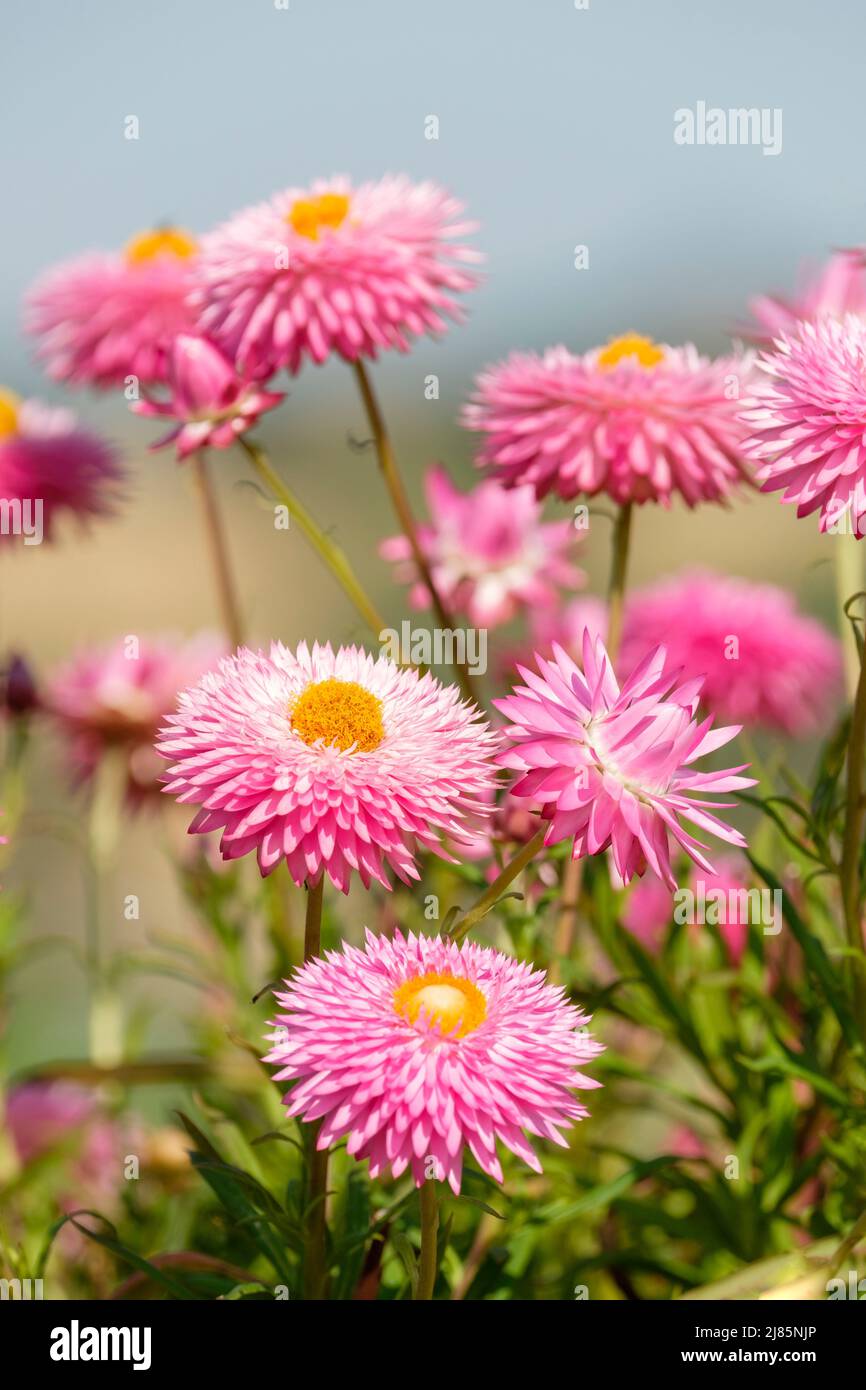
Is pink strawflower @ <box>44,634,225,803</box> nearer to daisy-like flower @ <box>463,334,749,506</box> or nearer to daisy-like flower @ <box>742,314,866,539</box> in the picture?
daisy-like flower @ <box>463,334,749,506</box>

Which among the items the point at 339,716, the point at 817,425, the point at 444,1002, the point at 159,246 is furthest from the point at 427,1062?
the point at 159,246

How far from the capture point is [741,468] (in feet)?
2.43

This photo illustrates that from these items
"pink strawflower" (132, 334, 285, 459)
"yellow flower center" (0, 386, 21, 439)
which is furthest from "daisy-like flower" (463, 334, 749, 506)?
"yellow flower center" (0, 386, 21, 439)

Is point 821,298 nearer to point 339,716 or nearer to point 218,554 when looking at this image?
point 218,554

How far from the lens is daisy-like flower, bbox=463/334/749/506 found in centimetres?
70

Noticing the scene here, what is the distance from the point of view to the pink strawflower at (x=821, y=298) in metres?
0.86

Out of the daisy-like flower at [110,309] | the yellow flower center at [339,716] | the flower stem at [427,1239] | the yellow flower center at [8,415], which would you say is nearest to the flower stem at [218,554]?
the daisy-like flower at [110,309]

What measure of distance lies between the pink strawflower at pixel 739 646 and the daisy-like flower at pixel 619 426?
0.31 metres

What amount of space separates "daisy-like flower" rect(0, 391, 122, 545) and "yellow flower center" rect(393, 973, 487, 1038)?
62 centimetres

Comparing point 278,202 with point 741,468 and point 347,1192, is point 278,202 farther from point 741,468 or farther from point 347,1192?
point 347,1192

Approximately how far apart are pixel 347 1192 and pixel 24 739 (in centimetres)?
46

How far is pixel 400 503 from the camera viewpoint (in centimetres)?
77

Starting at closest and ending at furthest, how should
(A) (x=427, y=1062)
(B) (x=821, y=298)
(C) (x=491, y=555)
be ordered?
(A) (x=427, y=1062) → (B) (x=821, y=298) → (C) (x=491, y=555)

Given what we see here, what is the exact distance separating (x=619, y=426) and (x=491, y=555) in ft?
1.14
